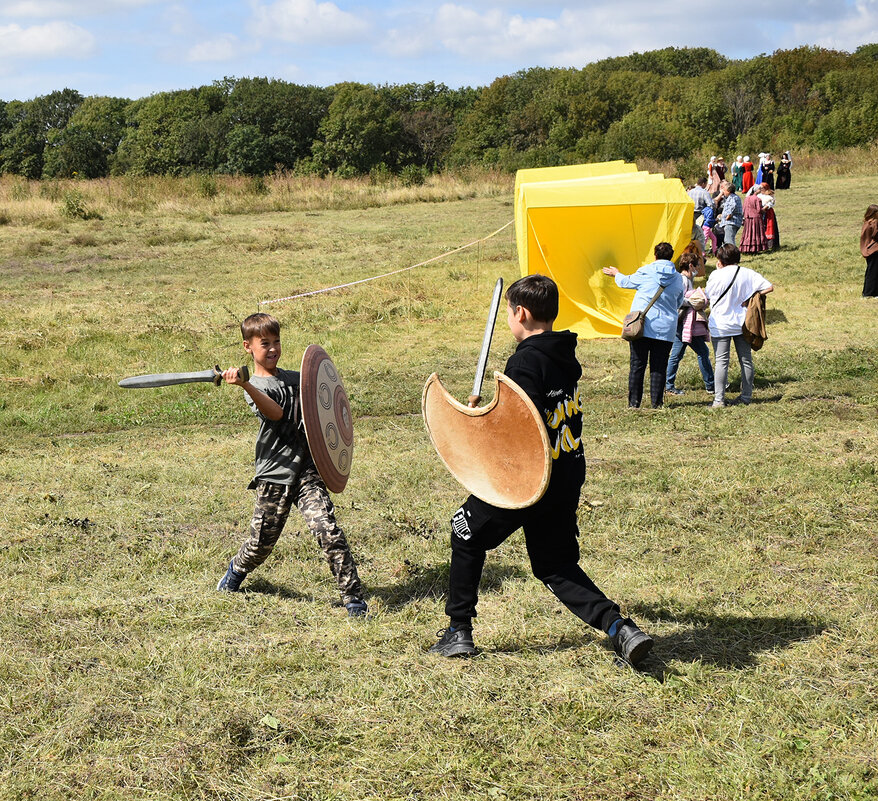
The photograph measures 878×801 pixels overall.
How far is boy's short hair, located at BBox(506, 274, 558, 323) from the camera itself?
14.1 feet

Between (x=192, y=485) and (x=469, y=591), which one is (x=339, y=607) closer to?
(x=469, y=591)

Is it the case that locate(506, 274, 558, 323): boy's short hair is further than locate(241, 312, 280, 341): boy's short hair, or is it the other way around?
locate(241, 312, 280, 341): boy's short hair

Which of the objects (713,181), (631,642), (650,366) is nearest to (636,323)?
(650,366)

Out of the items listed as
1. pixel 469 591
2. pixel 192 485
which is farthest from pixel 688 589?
pixel 192 485

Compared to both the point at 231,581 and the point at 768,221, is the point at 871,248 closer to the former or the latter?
the point at 768,221

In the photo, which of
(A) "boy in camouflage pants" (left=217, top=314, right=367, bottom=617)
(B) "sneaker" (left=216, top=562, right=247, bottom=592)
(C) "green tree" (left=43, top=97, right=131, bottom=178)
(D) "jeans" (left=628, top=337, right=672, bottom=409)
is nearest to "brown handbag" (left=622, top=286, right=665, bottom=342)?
(D) "jeans" (left=628, top=337, right=672, bottom=409)

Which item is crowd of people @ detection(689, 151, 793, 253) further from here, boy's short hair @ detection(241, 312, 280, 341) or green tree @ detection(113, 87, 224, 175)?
green tree @ detection(113, 87, 224, 175)

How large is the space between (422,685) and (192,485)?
4010 millimetres

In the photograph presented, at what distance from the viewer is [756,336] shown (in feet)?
32.1

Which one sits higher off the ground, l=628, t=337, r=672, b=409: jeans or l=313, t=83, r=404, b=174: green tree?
l=313, t=83, r=404, b=174: green tree

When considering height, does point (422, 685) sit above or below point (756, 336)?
below

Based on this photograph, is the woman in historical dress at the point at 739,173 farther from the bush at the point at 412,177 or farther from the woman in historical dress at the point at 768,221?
the bush at the point at 412,177

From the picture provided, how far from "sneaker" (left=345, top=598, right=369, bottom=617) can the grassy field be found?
11 cm

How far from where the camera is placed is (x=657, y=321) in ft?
32.0
